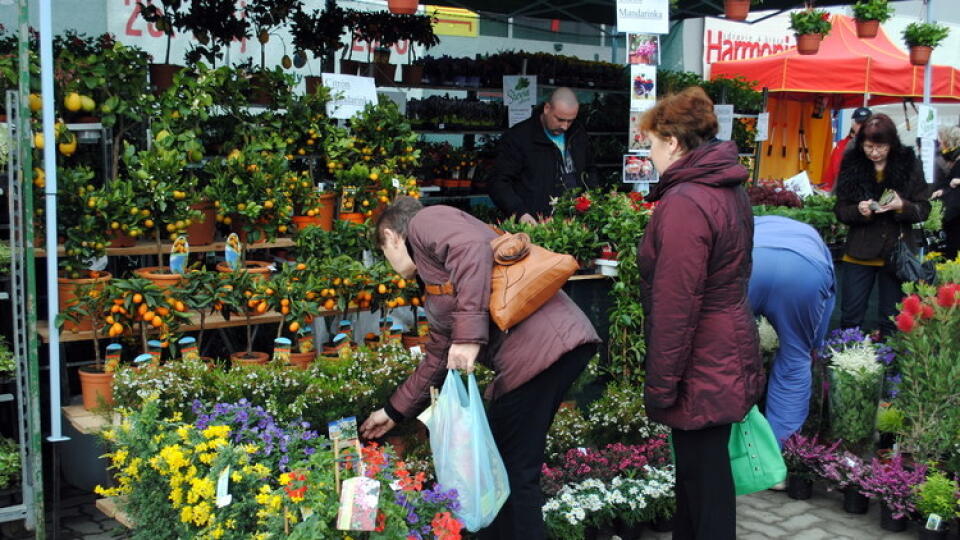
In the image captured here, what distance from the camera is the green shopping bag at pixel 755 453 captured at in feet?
11.4

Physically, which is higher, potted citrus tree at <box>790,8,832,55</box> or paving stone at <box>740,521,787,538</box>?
potted citrus tree at <box>790,8,832,55</box>

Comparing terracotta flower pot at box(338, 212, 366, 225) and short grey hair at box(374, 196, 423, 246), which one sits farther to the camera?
terracotta flower pot at box(338, 212, 366, 225)

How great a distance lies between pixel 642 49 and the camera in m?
5.49

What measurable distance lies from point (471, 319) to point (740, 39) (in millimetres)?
13119

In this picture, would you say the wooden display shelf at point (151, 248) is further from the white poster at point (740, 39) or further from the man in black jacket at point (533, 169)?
the white poster at point (740, 39)

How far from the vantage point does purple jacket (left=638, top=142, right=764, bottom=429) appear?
304 cm

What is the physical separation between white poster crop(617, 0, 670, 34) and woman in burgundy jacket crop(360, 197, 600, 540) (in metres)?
2.53

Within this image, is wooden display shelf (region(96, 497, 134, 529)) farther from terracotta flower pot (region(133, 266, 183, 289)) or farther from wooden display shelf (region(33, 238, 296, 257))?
wooden display shelf (region(33, 238, 296, 257))

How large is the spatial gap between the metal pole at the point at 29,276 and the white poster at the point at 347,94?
1726 mm

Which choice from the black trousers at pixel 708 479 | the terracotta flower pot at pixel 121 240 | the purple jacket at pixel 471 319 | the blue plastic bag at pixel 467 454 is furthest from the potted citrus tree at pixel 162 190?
the black trousers at pixel 708 479

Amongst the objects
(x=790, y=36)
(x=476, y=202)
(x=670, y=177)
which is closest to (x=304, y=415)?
(x=670, y=177)

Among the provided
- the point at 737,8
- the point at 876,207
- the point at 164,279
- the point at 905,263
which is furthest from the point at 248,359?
the point at 737,8

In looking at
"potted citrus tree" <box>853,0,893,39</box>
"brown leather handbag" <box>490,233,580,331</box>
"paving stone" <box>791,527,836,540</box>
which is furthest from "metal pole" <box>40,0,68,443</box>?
"potted citrus tree" <box>853,0,893,39</box>

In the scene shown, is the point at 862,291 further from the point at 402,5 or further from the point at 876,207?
the point at 402,5
